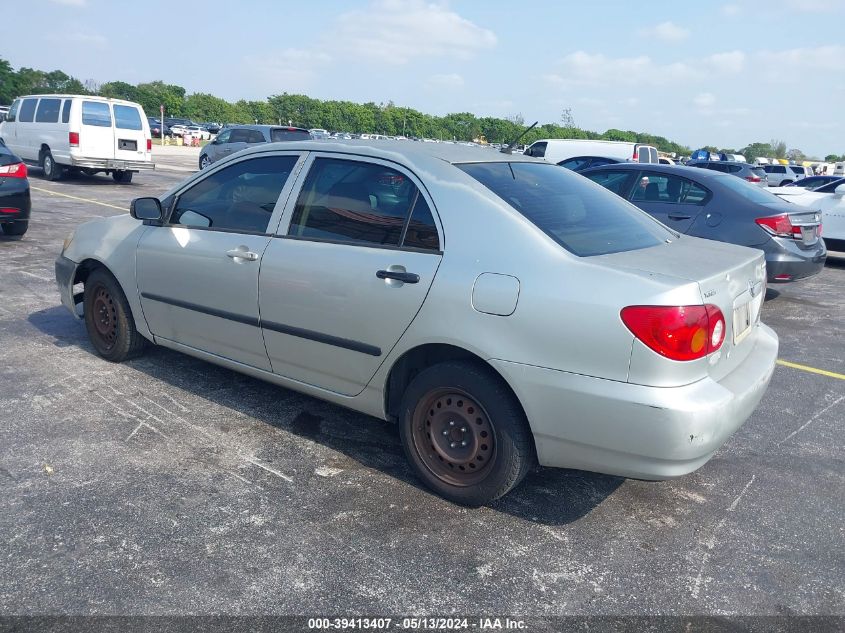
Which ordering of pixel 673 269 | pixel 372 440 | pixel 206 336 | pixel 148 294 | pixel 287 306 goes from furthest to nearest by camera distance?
pixel 148 294
pixel 206 336
pixel 372 440
pixel 287 306
pixel 673 269

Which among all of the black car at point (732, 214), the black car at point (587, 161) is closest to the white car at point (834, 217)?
the black car at point (732, 214)

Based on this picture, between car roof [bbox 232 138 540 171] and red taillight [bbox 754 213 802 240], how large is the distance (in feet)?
14.4

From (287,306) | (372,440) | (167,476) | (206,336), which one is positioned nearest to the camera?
(167,476)

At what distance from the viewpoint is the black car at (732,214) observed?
7.60 metres

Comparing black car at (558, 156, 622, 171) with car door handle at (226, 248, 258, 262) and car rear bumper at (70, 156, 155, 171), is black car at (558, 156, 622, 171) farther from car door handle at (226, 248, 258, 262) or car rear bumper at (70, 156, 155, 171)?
car door handle at (226, 248, 258, 262)

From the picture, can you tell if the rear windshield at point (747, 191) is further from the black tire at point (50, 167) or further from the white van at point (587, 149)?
the black tire at point (50, 167)

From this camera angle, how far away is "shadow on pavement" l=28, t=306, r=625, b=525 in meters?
3.44

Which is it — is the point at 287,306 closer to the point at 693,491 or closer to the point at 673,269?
the point at 673,269

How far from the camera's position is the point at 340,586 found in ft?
8.92

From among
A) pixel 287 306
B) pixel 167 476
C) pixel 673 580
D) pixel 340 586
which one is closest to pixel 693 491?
pixel 673 580

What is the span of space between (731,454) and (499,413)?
5.76 ft

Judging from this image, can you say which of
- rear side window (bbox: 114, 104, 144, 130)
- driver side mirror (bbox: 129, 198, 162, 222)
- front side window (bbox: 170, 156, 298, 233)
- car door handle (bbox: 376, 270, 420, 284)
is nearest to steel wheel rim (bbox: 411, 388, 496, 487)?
car door handle (bbox: 376, 270, 420, 284)

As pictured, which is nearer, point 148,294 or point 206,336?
point 206,336

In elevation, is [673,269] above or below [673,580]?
above
